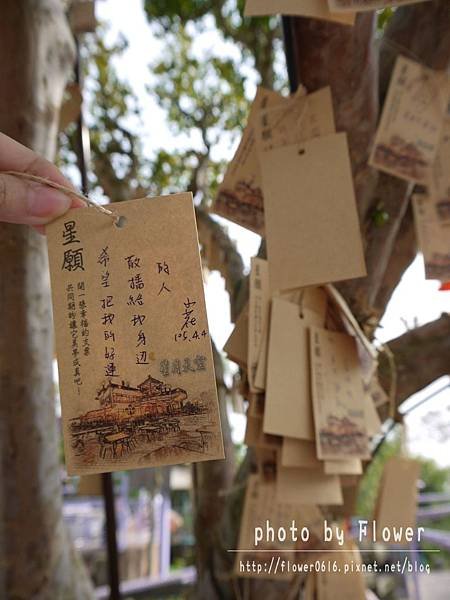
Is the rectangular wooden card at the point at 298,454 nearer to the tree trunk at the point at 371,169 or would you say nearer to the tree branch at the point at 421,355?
the tree trunk at the point at 371,169

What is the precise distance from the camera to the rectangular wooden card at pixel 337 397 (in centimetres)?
85

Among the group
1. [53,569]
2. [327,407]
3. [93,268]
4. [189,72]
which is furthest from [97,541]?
[93,268]

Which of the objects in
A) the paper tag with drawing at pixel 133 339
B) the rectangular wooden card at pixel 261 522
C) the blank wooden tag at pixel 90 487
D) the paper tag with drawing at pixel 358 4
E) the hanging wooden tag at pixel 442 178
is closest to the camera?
the paper tag with drawing at pixel 133 339

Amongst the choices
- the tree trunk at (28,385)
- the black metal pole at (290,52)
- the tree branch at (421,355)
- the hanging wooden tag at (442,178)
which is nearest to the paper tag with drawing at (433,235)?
the hanging wooden tag at (442,178)

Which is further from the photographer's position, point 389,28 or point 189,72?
point 189,72

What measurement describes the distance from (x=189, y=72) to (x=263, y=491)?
1.86 m

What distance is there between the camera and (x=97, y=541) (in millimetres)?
5176

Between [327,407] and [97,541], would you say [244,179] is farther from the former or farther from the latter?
[97,541]

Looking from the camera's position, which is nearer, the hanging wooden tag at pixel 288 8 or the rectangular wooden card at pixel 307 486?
the hanging wooden tag at pixel 288 8

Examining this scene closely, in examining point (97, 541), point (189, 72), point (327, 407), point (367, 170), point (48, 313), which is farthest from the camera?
point (97, 541)

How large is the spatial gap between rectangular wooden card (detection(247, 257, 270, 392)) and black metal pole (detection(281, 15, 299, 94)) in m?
0.26

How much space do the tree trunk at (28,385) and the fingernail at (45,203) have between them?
22.4 inches

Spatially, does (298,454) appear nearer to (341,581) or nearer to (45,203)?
(341,581)

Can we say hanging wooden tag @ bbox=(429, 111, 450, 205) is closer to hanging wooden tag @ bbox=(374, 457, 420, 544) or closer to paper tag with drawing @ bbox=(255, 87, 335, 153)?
paper tag with drawing @ bbox=(255, 87, 335, 153)
